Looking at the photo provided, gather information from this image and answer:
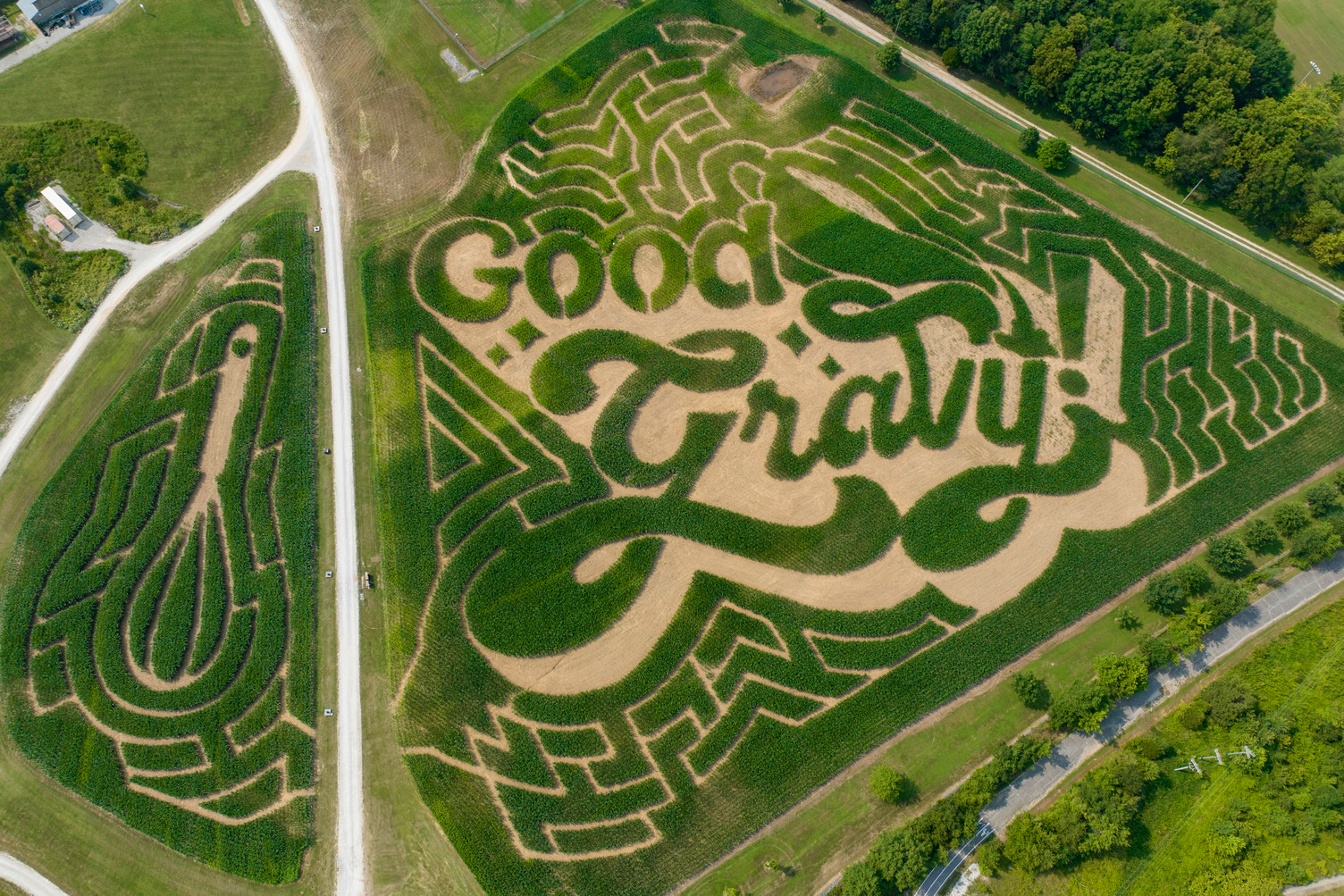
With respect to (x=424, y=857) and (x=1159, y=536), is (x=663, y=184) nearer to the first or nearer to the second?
(x=1159, y=536)

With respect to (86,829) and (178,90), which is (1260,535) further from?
(178,90)

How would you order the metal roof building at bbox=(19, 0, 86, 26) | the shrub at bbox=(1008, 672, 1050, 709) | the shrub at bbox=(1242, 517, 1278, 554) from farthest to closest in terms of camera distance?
the metal roof building at bbox=(19, 0, 86, 26), the shrub at bbox=(1242, 517, 1278, 554), the shrub at bbox=(1008, 672, 1050, 709)

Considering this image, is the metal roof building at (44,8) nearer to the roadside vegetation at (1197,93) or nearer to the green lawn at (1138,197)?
the green lawn at (1138,197)

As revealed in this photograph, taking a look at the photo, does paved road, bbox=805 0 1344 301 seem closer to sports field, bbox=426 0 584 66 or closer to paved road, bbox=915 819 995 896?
sports field, bbox=426 0 584 66

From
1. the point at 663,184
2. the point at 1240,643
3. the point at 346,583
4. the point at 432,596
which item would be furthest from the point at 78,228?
the point at 1240,643

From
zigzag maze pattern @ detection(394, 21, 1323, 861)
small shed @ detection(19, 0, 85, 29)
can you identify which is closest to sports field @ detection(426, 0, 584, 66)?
zigzag maze pattern @ detection(394, 21, 1323, 861)

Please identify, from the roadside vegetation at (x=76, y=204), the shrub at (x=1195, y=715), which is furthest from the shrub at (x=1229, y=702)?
the roadside vegetation at (x=76, y=204)
